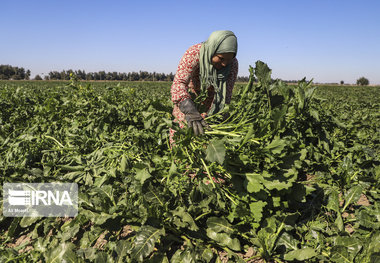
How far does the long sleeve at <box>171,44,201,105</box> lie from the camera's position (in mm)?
2133

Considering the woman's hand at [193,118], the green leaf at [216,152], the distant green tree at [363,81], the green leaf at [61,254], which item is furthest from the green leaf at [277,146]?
the distant green tree at [363,81]

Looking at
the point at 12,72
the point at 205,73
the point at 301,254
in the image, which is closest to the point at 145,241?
the point at 301,254

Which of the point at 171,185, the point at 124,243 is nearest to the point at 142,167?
the point at 171,185

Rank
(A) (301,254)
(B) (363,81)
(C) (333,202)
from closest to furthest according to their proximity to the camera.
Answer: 1. (A) (301,254)
2. (C) (333,202)
3. (B) (363,81)

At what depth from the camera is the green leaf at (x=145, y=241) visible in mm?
1509

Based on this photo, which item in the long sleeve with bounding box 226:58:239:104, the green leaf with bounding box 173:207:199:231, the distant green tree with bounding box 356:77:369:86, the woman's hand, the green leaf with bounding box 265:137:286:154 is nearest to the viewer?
the green leaf with bounding box 265:137:286:154

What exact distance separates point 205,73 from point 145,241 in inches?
60.0

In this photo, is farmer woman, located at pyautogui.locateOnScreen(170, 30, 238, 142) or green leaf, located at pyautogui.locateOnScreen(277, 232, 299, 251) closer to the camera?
green leaf, located at pyautogui.locateOnScreen(277, 232, 299, 251)

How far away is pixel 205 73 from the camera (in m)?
2.20

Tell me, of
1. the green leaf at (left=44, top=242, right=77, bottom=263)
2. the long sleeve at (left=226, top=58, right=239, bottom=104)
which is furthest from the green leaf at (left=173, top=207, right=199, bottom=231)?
the long sleeve at (left=226, top=58, right=239, bottom=104)

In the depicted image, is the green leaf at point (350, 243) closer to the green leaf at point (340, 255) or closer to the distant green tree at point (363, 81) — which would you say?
the green leaf at point (340, 255)

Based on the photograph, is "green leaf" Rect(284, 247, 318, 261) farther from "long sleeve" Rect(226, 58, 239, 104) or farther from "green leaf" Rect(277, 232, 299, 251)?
"long sleeve" Rect(226, 58, 239, 104)

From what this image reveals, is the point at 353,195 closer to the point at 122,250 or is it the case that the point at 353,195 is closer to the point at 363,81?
the point at 122,250

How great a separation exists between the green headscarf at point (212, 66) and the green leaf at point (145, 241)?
1195 mm
